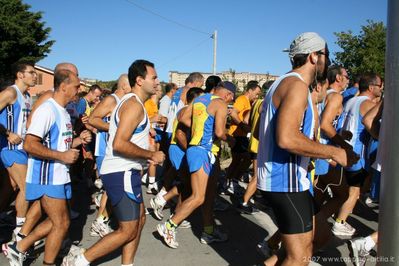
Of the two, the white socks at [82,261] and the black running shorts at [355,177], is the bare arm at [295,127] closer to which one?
the white socks at [82,261]

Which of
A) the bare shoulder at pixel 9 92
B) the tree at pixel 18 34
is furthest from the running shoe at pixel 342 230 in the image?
the tree at pixel 18 34

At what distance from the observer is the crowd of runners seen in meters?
2.89

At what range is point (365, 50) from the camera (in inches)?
1248

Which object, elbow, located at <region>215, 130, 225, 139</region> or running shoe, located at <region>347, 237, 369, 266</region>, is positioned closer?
running shoe, located at <region>347, 237, 369, 266</region>

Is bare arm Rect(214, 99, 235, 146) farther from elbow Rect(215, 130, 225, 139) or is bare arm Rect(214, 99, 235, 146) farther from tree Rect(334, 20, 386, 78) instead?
tree Rect(334, 20, 386, 78)

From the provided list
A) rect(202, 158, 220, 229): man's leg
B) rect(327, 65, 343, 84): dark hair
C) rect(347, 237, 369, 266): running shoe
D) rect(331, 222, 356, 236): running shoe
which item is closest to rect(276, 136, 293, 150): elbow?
rect(347, 237, 369, 266): running shoe

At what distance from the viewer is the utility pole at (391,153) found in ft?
7.74

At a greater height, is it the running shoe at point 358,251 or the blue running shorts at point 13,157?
the blue running shorts at point 13,157

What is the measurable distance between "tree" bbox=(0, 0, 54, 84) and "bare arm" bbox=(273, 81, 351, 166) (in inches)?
1367

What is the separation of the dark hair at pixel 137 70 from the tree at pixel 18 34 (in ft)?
108

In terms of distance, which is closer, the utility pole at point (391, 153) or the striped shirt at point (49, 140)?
the utility pole at point (391, 153)

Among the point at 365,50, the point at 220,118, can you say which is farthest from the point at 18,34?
the point at 220,118

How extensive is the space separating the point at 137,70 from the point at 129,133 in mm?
677

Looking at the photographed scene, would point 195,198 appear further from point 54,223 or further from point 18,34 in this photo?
point 18,34
